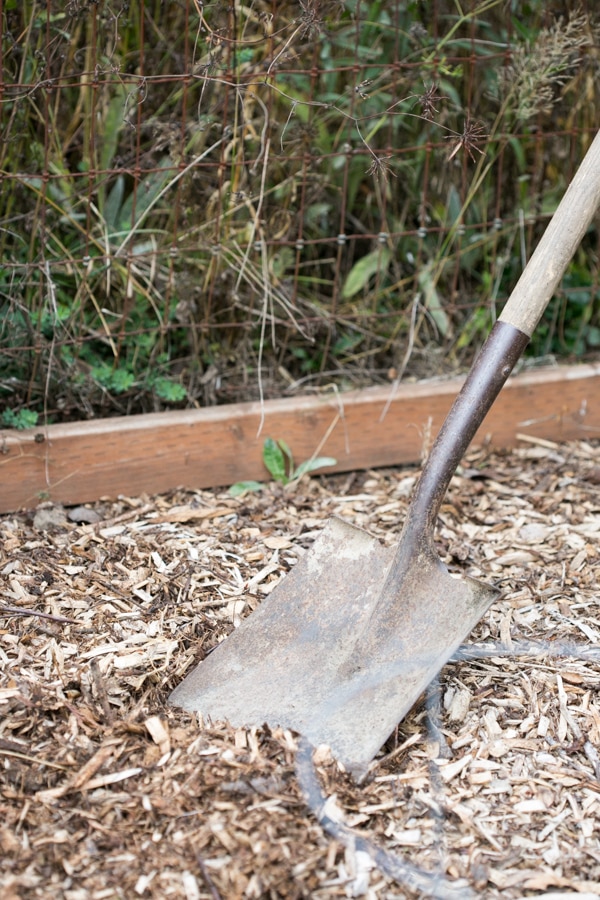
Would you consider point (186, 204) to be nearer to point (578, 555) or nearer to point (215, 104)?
point (215, 104)

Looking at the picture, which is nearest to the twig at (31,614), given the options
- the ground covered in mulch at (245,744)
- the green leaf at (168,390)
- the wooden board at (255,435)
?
the ground covered in mulch at (245,744)

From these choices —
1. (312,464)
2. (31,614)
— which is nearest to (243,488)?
(312,464)

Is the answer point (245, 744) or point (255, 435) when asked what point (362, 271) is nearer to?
point (255, 435)

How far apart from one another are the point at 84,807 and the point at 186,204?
74.7 inches

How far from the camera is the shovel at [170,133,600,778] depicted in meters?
1.93

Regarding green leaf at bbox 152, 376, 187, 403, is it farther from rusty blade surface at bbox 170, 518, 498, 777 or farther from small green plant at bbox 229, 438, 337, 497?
rusty blade surface at bbox 170, 518, 498, 777

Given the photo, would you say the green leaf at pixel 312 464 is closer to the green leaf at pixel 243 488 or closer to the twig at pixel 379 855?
the green leaf at pixel 243 488

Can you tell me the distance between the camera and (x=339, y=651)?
6.85ft

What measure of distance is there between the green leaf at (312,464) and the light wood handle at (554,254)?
89 cm

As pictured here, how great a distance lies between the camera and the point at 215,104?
9.35 feet

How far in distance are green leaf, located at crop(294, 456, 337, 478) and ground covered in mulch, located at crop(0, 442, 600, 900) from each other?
0.87ft

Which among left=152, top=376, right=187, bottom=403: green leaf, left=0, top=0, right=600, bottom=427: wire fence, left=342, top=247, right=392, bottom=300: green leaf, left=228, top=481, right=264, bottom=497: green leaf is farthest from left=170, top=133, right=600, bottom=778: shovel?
left=342, top=247, right=392, bottom=300: green leaf

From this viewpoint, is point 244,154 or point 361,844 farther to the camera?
point 244,154

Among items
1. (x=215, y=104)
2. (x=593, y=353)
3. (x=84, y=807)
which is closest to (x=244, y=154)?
(x=215, y=104)
